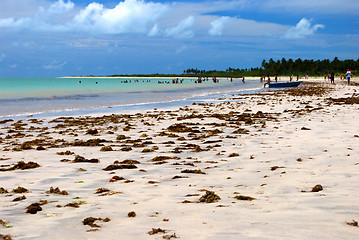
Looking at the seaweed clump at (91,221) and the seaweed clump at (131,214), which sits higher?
the seaweed clump at (91,221)

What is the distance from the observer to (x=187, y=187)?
5.88 m

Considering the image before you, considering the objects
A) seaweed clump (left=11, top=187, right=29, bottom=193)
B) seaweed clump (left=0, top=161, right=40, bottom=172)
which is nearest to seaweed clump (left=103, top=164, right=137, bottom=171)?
seaweed clump (left=0, top=161, right=40, bottom=172)

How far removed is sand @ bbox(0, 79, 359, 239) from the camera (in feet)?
12.8

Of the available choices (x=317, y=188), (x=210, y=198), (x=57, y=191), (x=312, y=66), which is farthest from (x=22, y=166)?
(x=312, y=66)

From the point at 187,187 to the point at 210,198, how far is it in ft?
2.97

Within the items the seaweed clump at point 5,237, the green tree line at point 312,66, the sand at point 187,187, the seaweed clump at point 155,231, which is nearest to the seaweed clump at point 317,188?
the sand at point 187,187

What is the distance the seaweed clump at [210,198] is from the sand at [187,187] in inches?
0.7

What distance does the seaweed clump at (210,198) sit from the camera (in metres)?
4.98

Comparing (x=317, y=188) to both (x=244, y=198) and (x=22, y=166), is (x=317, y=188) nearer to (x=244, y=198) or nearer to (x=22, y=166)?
(x=244, y=198)

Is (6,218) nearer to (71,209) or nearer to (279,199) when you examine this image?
(71,209)

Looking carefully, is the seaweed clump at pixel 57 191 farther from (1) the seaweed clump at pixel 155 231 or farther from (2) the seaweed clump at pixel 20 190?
(1) the seaweed clump at pixel 155 231

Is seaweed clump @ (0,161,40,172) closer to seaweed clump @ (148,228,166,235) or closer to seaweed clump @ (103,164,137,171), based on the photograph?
seaweed clump @ (103,164,137,171)

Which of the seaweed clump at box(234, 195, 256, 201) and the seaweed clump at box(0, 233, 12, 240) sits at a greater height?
the seaweed clump at box(0, 233, 12, 240)

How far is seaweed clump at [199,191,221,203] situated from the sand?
2 centimetres
